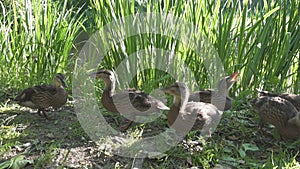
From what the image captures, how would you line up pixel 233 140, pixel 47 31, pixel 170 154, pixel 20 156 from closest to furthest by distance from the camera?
pixel 20 156, pixel 170 154, pixel 233 140, pixel 47 31

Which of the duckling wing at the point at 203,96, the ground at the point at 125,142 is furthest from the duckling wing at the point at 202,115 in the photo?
the duckling wing at the point at 203,96

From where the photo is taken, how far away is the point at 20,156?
123 inches

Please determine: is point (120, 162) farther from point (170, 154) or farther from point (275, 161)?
point (275, 161)

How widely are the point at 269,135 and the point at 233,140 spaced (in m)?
0.40

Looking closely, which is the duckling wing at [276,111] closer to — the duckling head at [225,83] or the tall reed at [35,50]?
the duckling head at [225,83]

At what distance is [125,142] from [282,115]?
1.51m

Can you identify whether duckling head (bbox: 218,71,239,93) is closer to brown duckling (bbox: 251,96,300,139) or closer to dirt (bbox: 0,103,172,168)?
brown duckling (bbox: 251,96,300,139)

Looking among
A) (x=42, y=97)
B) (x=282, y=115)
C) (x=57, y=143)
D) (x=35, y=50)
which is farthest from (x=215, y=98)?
(x=35, y=50)

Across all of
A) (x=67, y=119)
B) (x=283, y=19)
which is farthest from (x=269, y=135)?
(x=67, y=119)

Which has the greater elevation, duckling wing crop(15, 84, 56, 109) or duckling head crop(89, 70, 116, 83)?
duckling head crop(89, 70, 116, 83)

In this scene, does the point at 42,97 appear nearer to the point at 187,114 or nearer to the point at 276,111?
the point at 187,114

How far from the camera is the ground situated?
10.6 ft

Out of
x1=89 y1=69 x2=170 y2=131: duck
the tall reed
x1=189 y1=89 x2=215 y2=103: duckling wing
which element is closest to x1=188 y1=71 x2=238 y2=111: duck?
x1=189 y1=89 x2=215 y2=103: duckling wing

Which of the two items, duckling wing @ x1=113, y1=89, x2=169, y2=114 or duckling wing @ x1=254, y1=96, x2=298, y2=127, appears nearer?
duckling wing @ x1=254, y1=96, x2=298, y2=127
